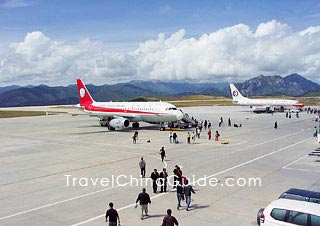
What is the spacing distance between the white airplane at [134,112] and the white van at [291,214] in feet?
125

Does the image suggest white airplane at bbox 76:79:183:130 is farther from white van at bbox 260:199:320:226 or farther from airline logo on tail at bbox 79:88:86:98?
white van at bbox 260:199:320:226

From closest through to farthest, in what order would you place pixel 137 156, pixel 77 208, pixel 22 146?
1. pixel 77 208
2. pixel 137 156
3. pixel 22 146

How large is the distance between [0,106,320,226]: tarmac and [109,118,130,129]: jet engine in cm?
1038

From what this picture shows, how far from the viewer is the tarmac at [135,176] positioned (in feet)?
53.8

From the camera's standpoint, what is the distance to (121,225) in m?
15.1

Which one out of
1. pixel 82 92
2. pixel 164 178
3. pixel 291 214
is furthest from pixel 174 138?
pixel 82 92

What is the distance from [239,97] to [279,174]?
298ft

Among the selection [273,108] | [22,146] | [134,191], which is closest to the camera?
[134,191]

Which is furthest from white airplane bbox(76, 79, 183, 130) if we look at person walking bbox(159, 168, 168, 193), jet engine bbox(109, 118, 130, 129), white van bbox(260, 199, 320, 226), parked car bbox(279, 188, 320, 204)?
white van bbox(260, 199, 320, 226)

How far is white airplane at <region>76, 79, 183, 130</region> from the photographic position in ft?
170

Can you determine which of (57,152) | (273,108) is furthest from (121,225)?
(273,108)

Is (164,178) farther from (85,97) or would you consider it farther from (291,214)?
(85,97)

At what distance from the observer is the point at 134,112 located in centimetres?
5438

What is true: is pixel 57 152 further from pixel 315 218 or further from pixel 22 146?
pixel 315 218
